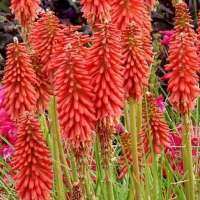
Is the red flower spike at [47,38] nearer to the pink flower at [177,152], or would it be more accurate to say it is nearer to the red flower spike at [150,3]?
the red flower spike at [150,3]

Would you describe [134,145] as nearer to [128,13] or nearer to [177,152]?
[128,13]

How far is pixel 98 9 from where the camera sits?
159 inches

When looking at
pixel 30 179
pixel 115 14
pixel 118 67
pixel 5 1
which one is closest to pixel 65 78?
pixel 118 67

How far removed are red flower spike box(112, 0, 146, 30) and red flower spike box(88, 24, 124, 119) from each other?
573 mm

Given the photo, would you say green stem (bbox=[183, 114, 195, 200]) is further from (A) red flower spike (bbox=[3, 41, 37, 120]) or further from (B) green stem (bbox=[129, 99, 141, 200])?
(A) red flower spike (bbox=[3, 41, 37, 120])

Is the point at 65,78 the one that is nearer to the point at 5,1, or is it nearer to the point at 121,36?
the point at 121,36

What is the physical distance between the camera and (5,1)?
27.5 feet

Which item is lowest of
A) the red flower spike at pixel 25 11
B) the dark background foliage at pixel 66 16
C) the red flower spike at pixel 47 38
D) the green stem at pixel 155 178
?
the green stem at pixel 155 178

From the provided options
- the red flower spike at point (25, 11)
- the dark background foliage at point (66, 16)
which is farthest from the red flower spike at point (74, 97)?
the dark background foliage at point (66, 16)

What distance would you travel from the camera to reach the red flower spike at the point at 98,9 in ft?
13.2

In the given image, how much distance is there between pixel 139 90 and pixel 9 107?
626 mm

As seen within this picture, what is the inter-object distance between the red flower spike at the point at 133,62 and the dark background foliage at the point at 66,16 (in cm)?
441

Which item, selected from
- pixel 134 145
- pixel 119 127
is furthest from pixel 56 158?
pixel 119 127

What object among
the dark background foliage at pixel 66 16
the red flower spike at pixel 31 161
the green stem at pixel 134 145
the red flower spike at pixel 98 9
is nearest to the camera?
the red flower spike at pixel 31 161
